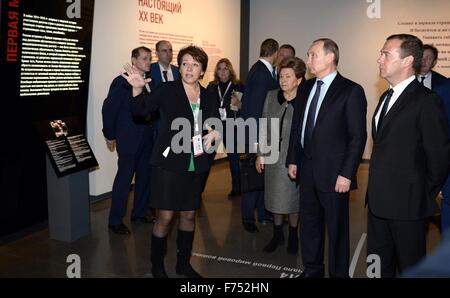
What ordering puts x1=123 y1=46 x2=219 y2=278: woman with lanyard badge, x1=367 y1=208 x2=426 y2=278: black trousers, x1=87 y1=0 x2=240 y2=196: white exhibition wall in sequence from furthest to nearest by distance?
x1=87 y1=0 x2=240 y2=196: white exhibition wall → x1=123 y1=46 x2=219 y2=278: woman with lanyard badge → x1=367 y1=208 x2=426 y2=278: black trousers

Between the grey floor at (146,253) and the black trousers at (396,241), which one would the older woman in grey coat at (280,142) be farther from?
the black trousers at (396,241)

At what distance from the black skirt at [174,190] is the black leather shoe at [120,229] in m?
1.37

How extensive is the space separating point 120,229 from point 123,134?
0.88m

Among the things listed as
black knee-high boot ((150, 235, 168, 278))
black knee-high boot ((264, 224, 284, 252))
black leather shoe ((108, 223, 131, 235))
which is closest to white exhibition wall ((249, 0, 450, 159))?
black knee-high boot ((264, 224, 284, 252))

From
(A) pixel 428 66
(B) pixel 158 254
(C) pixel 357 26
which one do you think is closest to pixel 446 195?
Answer: (A) pixel 428 66

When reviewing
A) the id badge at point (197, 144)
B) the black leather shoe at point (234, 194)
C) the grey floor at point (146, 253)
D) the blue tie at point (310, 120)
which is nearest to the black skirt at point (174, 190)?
the id badge at point (197, 144)

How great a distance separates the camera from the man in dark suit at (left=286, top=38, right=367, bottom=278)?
288 cm

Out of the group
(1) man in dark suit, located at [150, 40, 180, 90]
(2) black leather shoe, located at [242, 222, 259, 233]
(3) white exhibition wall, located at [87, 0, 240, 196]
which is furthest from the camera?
(3) white exhibition wall, located at [87, 0, 240, 196]

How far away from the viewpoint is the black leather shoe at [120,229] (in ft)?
14.3

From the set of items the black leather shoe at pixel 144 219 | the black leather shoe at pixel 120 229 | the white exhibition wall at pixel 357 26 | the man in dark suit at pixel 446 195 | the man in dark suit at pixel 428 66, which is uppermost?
the white exhibition wall at pixel 357 26

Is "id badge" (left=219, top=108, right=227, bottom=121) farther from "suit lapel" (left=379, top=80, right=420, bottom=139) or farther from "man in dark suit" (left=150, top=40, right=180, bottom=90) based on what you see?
"suit lapel" (left=379, top=80, right=420, bottom=139)

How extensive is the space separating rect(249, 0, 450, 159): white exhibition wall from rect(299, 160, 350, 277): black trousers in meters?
4.99

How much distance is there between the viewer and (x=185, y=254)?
3.36 m
